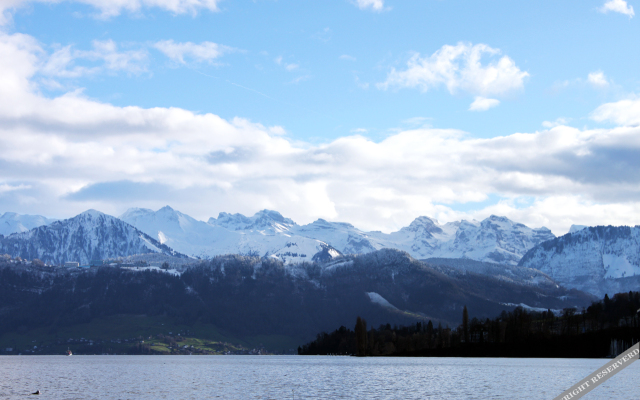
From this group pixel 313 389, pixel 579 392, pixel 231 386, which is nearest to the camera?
pixel 579 392

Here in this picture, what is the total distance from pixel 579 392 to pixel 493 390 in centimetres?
9228

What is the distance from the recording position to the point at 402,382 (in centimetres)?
14288

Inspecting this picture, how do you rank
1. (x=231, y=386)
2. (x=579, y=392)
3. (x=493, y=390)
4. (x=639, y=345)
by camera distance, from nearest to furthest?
(x=639, y=345), (x=579, y=392), (x=493, y=390), (x=231, y=386)

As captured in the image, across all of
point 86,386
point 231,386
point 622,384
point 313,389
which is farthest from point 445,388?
point 86,386

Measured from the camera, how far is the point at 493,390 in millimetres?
118125

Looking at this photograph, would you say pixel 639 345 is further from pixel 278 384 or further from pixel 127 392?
pixel 278 384

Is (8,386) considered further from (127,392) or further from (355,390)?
(355,390)

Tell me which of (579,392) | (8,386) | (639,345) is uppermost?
(639,345)

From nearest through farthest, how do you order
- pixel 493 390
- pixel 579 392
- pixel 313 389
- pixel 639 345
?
pixel 639 345
pixel 579 392
pixel 493 390
pixel 313 389

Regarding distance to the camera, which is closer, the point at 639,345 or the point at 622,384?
the point at 639,345

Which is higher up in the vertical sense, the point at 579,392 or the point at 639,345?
the point at 639,345

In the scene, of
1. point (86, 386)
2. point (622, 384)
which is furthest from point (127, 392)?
point (622, 384)

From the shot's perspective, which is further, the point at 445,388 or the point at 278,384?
the point at 278,384

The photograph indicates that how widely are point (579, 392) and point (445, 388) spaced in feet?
324
